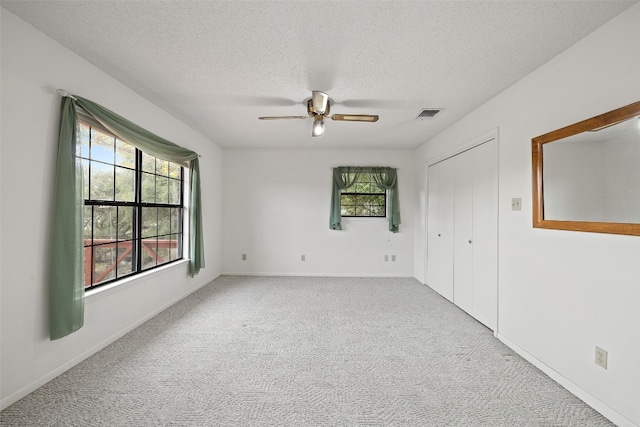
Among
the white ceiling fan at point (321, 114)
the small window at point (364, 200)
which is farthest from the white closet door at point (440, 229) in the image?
the white ceiling fan at point (321, 114)

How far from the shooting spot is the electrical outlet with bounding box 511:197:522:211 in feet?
7.78

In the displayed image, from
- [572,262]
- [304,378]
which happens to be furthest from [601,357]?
[304,378]

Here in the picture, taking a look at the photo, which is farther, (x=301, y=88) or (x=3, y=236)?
(x=301, y=88)

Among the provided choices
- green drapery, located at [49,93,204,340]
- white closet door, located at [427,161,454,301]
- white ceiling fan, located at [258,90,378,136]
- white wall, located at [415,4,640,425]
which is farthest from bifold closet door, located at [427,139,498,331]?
green drapery, located at [49,93,204,340]

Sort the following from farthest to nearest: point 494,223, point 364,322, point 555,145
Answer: point 364,322 < point 494,223 < point 555,145

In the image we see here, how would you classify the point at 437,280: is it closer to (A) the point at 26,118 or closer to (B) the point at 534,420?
(B) the point at 534,420

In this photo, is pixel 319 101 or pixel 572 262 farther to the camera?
pixel 319 101

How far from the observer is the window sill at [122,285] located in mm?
2229

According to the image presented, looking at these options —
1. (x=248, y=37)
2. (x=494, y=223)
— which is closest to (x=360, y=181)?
(x=494, y=223)

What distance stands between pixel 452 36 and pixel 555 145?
1.13m

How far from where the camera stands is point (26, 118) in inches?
67.6

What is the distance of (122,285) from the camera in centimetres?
Result: 256

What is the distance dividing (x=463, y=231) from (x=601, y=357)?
1.86 metres

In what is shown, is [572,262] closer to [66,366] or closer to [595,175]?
[595,175]
